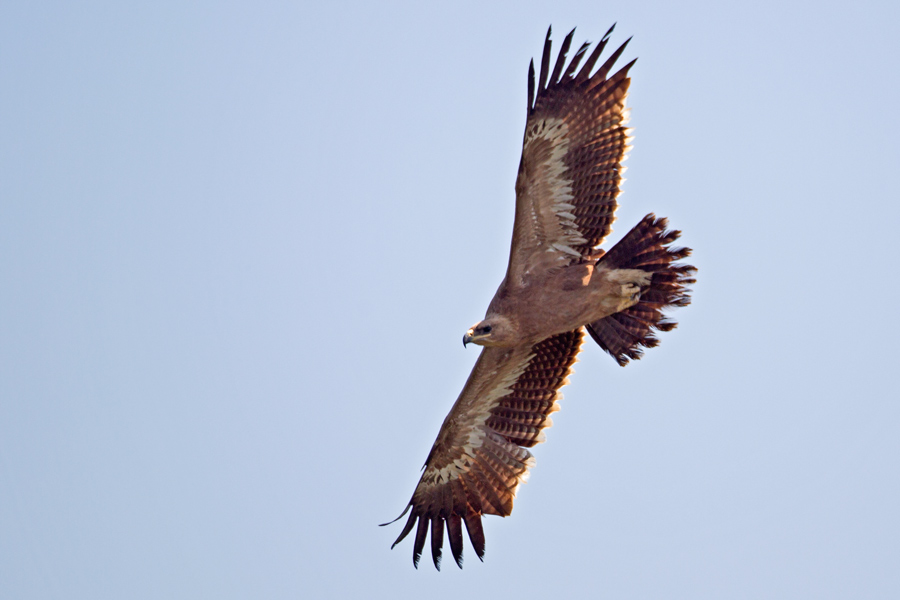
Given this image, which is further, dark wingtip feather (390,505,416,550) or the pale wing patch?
dark wingtip feather (390,505,416,550)

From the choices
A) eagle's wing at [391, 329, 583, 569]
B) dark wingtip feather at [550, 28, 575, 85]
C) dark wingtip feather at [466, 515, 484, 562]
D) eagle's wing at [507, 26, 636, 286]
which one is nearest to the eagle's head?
eagle's wing at [507, 26, 636, 286]

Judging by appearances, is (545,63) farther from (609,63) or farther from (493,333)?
(493,333)

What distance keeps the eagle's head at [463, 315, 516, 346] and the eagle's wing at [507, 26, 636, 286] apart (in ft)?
1.79

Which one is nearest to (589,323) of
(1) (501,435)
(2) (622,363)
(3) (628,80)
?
(2) (622,363)

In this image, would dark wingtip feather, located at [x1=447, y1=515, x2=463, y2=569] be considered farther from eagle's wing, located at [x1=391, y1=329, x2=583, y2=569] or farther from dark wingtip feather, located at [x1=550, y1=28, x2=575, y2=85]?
dark wingtip feather, located at [x1=550, y1=28, x2=575, y2=85]

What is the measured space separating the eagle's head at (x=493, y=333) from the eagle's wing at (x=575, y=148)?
1.79 ft

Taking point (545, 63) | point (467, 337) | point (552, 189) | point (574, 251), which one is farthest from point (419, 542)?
point (545, 63)

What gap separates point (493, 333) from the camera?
9367mm

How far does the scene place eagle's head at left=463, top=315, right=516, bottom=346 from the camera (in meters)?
9.37

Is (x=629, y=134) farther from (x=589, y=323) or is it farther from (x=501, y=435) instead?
(x=501, y=435)

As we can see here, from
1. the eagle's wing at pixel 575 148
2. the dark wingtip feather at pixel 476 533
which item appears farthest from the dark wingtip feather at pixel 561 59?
the dark wingtip feather at pixel 476 533

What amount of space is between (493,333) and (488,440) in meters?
1.54

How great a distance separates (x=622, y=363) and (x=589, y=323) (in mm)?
479

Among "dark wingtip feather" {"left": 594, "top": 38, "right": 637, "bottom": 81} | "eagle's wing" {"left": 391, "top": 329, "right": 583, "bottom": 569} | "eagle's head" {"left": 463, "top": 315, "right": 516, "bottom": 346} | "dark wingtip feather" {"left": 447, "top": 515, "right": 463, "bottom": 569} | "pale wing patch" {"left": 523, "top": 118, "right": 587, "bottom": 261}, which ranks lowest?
"dark wingtip feather" {"left": 447, "top": 515, "right": 463, "bottom": 569}
